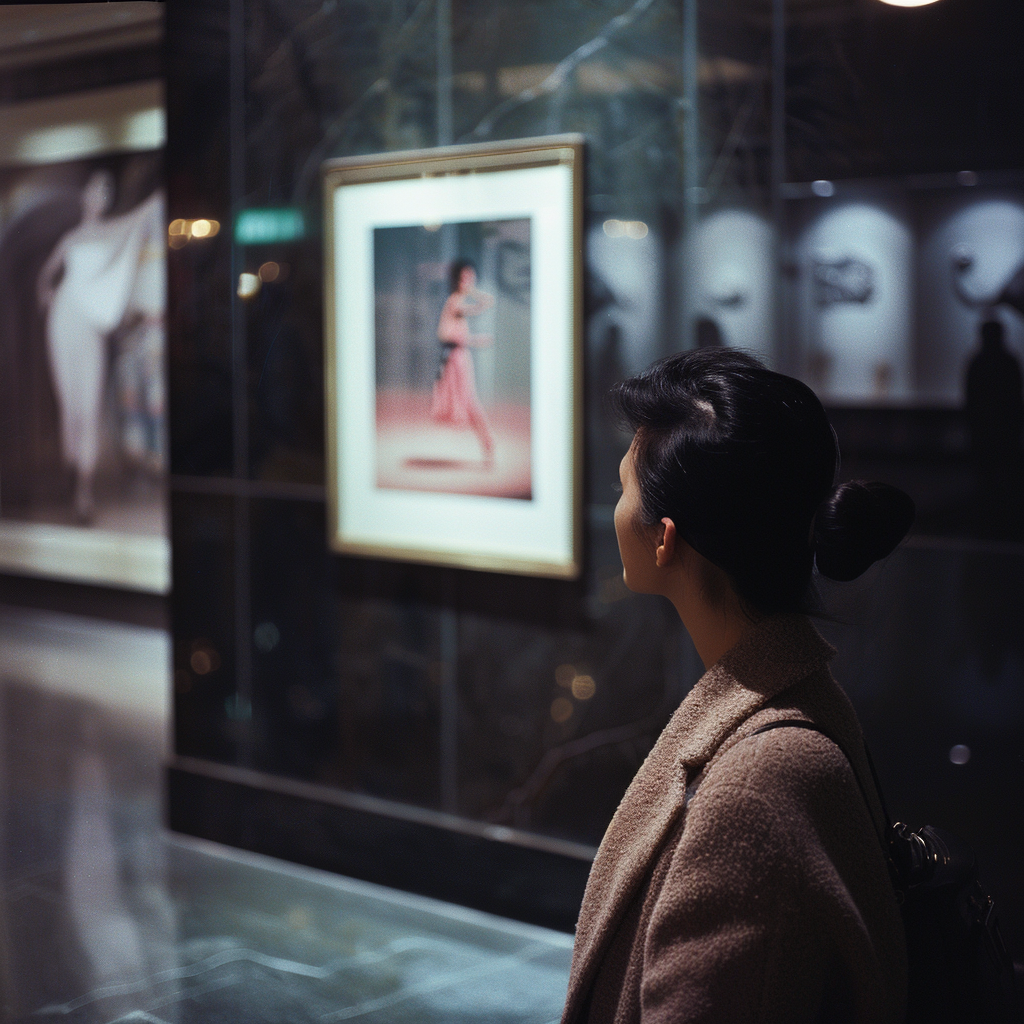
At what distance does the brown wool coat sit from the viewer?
1187mm

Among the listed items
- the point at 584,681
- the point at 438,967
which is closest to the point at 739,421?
the point at 584,681

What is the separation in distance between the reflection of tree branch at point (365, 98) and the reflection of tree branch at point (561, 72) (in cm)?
37

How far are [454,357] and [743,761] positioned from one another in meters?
2.68

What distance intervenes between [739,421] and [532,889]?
2.75 meters

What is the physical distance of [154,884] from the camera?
13.3 ft

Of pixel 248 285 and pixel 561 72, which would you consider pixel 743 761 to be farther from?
pixel 248 285

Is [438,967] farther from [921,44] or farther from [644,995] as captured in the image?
[921,44]

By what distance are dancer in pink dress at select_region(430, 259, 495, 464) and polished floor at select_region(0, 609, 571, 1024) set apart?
152 centimetres

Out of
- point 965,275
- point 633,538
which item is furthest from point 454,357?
point 633,538

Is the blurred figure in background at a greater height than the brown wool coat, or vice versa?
the blurred figure in background

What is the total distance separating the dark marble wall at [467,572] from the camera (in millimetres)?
2984

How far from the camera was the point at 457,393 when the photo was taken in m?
3.75

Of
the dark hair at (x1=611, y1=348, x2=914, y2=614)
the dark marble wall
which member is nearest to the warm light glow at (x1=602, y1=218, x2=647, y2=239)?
the dark marble wall

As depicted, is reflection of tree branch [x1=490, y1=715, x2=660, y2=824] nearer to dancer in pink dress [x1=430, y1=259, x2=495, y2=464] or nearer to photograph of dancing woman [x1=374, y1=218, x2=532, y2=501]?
photograph of dancing woman [x1=374, y1=218, x2=532, y2=501]
